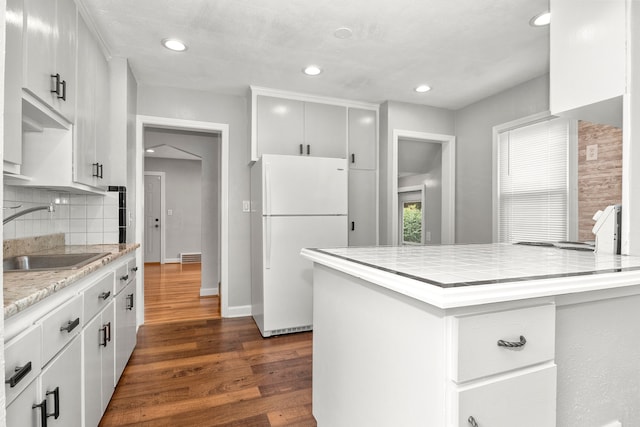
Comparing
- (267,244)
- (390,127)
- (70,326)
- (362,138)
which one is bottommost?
(70,326)

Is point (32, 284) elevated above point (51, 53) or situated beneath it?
situated beneath

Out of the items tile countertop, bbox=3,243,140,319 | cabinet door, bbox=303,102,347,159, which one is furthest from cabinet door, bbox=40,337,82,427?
cabinet door, bbox=303,102,347,159

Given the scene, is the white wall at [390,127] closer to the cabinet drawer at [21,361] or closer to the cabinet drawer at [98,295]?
the cabinet drawer at [98,295]

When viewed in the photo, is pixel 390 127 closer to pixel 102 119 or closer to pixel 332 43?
pixel 332 43

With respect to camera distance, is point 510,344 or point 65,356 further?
point 65,356

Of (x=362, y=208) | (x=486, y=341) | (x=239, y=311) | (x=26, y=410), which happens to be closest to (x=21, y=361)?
(x=26, y=410)

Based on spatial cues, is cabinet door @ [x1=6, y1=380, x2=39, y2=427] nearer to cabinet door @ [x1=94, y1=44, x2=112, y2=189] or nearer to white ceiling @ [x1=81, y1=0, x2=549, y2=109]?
cabinet door @ [x1=94, y1=44, x2=112, y2=189]

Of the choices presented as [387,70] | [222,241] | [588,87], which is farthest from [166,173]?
[588,87]

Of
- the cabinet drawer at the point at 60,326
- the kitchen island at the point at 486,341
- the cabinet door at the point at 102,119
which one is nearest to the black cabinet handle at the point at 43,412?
the cabinet drawer at the point at 60,326

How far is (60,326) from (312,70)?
2.63 m

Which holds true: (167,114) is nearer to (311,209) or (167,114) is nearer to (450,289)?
(311,209)

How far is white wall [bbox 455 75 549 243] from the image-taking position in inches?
131

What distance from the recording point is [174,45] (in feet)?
8.43

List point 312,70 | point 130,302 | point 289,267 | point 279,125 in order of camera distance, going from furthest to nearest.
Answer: point 279,125, point 289,267, point 312,70, point 130,302
